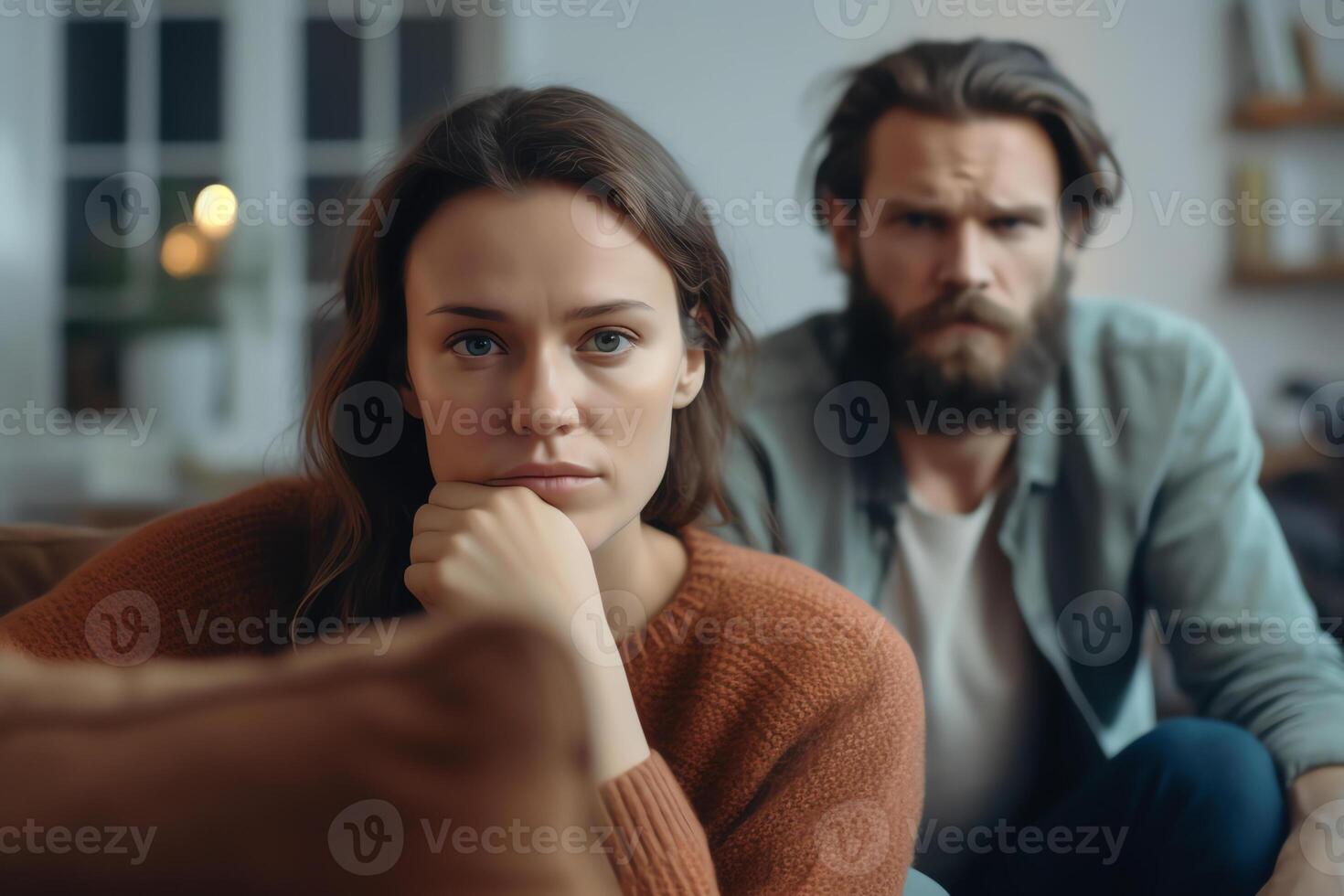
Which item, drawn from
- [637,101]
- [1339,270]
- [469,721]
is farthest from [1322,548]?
[469,721]

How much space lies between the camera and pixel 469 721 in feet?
0.77

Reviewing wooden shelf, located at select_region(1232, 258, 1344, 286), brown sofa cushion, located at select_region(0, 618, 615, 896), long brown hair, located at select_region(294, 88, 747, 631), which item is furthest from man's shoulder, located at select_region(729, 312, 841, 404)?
wooden shelf, located at select_region(1232, 258, 1344, 286)

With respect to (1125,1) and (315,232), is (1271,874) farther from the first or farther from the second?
(315,232)

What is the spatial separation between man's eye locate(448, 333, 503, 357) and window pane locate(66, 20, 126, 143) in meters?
2.86

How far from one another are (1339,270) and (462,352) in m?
2.78

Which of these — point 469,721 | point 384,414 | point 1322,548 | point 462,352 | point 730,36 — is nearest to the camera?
point 469,721

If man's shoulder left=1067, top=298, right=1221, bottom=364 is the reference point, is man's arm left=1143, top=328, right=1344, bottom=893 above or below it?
below

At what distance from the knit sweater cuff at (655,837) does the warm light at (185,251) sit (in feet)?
8.80

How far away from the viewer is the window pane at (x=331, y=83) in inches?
117

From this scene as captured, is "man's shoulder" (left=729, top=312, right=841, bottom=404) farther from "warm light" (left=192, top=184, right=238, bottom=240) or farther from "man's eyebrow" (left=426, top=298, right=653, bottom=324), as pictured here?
"warm light" (left=192, top=184, right=238, bottom=240)

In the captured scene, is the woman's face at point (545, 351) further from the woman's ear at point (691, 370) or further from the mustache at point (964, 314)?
the mustache at point (964, 314)

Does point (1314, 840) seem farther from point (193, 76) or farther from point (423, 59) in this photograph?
point (193, 76)

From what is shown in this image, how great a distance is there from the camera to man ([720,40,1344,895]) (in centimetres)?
103

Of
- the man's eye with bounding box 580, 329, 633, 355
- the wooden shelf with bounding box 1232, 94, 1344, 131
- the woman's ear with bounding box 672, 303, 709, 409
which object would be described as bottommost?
the woman's ear with bounding box 672, 303, 709, 409
